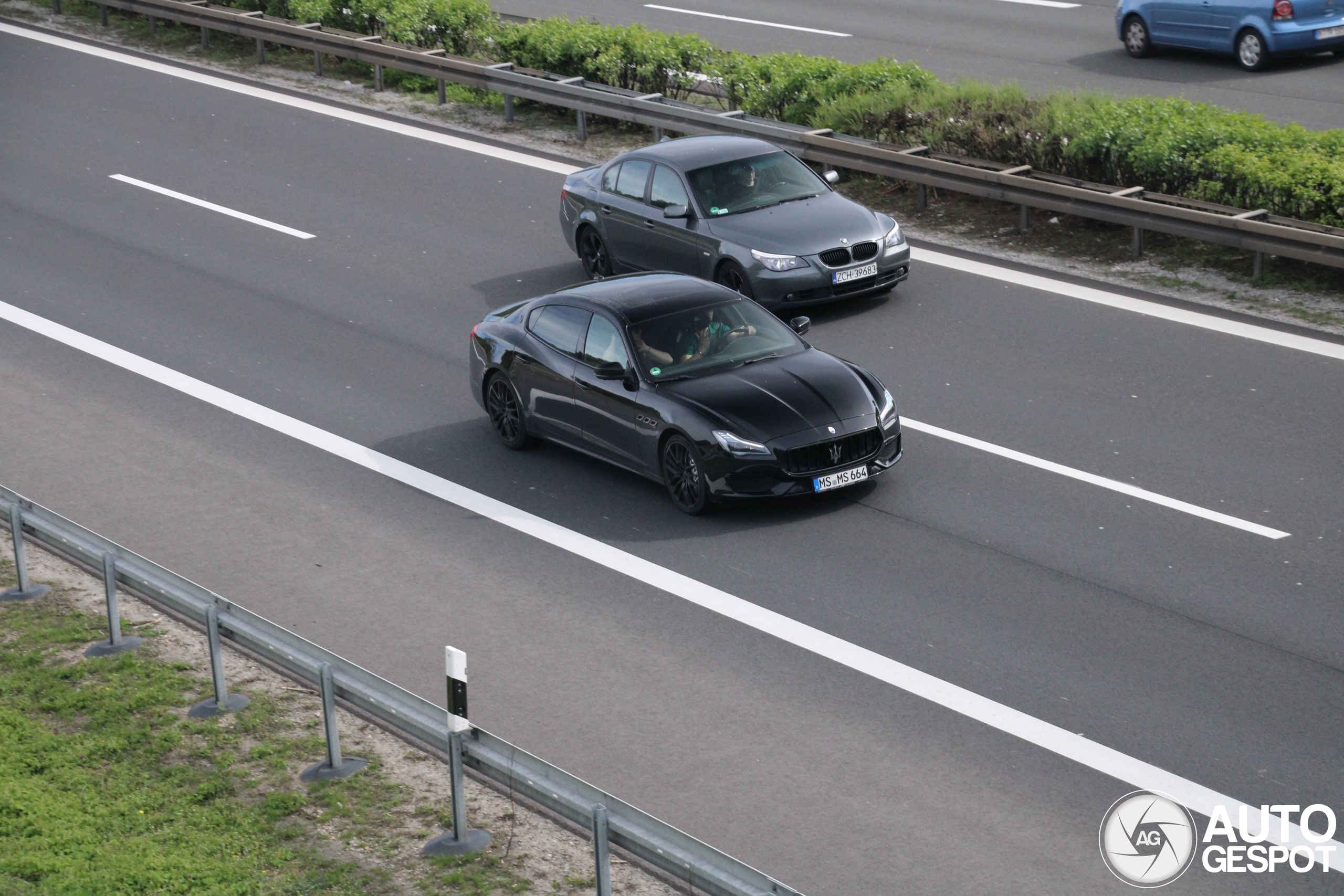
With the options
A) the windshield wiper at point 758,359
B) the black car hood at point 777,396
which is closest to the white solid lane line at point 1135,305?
the black car hood at point 777,396

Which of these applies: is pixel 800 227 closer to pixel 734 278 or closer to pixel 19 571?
pixel 734 278

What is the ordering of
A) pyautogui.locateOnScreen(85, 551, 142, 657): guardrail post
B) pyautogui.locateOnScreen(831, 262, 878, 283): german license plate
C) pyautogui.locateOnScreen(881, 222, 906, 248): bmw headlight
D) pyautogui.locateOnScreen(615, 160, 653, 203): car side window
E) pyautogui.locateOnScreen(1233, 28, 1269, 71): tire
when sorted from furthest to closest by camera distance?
1. pyautogui.locateOnScreen(1233, 28, 1269, 71): tire
2. pyautogui.locateOnScreen(615, 160, 653, 203): car side window
3. pyautogui.locateOnScreen(881, 222, 906, 248): bmw headlight
4. pyautogui.locateOnScreen(831, 262, 878, 283): german license plate
5. pyautogui.locateOnScreen(85, 551, 142, 657): guardrail post

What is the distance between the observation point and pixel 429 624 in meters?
10.7

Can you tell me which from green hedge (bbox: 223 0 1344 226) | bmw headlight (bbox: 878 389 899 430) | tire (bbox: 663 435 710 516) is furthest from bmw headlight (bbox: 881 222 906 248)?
tire (bbox: 663 435 710 516)

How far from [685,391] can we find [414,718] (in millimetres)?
5168

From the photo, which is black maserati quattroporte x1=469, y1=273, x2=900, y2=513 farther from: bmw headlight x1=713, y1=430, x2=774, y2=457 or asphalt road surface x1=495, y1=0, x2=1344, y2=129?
asphalt road surface x1=495, y1=0, x2=1344, y2=129

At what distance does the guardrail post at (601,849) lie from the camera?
22.2ft

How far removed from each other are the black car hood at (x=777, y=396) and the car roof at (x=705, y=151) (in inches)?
204

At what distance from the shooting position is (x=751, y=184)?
17453mm

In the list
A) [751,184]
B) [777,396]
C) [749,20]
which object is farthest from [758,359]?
[749,20]

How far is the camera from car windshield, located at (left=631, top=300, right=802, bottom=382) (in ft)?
42.3

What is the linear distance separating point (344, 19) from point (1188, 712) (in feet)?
76.9

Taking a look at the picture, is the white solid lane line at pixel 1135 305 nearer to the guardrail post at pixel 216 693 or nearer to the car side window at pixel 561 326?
the car side window at pixel 561 326

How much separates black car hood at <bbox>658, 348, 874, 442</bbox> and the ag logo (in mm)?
4468
